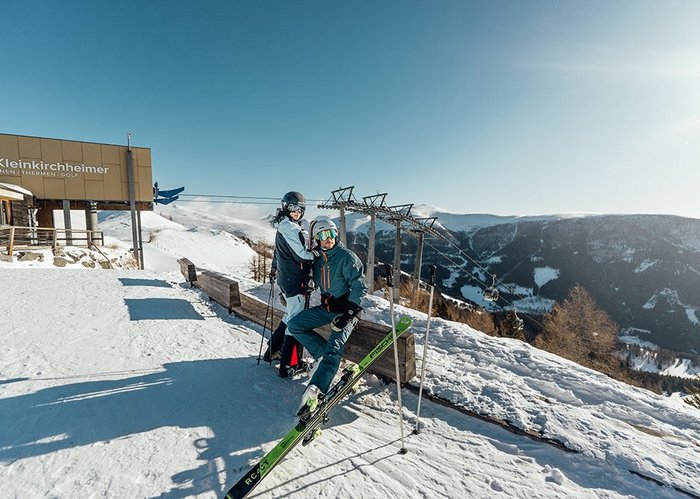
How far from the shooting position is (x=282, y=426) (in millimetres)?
3127

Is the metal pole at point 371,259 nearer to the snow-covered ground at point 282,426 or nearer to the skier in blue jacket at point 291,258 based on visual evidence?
the snow-covered ground at point 282,426

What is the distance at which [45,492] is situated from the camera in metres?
2.14

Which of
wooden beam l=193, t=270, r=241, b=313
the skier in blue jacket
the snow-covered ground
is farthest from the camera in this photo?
wooden beam l=193, t=270, r=241, b=313

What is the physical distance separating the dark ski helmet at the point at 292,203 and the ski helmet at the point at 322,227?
580mm

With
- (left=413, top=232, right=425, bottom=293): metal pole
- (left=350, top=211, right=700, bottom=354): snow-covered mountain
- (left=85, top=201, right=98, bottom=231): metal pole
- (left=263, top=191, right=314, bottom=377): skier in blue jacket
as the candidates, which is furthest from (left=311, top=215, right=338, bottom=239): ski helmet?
(left=350, top=211, right=700, bottom=354): snow-covered mountain

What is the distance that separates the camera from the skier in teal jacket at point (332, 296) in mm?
3361

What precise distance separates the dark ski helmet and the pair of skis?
80.5 inches

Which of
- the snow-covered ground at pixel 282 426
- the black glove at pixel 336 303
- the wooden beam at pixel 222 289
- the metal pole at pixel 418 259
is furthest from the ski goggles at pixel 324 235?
the metal pole at pixel 418 259

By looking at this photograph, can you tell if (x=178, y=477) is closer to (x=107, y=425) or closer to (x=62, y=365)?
(x=107, y=425)

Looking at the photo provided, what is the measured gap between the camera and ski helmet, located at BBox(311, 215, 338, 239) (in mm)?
3555

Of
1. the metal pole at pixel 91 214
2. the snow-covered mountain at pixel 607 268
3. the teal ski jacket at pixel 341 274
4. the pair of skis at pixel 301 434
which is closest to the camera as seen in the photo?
the pair of skis at pixel 301 434

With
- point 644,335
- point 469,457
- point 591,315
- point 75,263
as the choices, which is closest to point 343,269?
point 469,457

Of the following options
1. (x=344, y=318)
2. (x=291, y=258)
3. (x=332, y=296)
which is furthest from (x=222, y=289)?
(x=344, y=318)

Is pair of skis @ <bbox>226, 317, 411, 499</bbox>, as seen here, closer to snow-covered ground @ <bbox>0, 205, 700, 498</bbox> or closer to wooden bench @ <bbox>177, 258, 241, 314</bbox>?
snow-covered ground @ <bbox>0, 205, 700, 498</bbox>
